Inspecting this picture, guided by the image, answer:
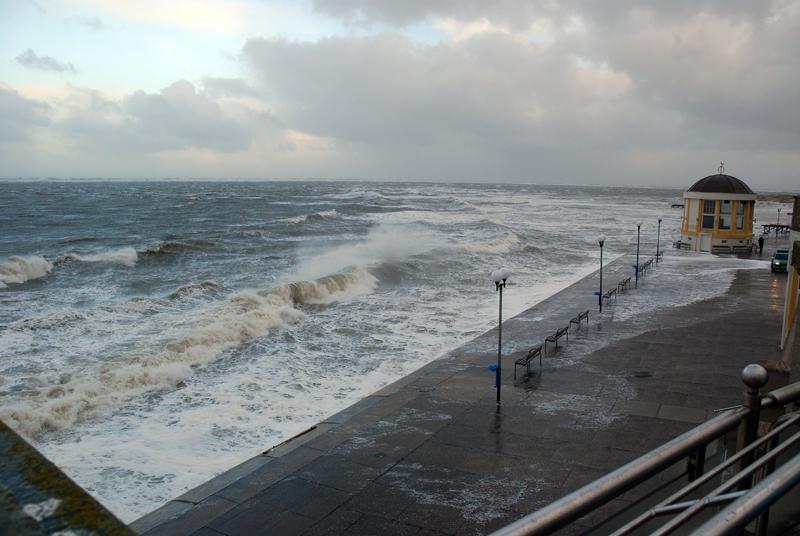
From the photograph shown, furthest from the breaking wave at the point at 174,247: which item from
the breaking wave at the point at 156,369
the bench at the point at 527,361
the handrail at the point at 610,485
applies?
the handrail at the point at 610,485

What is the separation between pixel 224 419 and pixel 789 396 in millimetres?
13335

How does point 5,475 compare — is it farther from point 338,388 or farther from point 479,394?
point 338,388

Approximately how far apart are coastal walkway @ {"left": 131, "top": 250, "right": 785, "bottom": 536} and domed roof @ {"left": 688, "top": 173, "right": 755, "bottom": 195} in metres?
21.1

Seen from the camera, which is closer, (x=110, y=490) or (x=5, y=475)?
(x=5, y=475)

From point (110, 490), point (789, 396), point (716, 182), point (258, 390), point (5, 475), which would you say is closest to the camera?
point (5, 475)

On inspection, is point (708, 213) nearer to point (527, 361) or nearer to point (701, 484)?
point (527, 361)

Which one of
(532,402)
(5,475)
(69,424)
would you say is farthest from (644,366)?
(5,475)

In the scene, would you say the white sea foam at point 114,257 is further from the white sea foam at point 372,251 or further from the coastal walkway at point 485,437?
the coastal walkway at point 485,437

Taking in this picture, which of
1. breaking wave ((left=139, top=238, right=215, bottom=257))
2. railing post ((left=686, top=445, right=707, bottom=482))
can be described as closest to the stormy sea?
breaking wave ((left=139, top=238, right=215, bottom=257))

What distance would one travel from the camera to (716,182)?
39.8m

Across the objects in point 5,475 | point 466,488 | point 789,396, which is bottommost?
point 466,488

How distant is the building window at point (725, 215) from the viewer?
131 ft

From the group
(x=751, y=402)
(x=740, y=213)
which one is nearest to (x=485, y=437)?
(x=751, y=402)

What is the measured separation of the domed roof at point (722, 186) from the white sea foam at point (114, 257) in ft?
129
